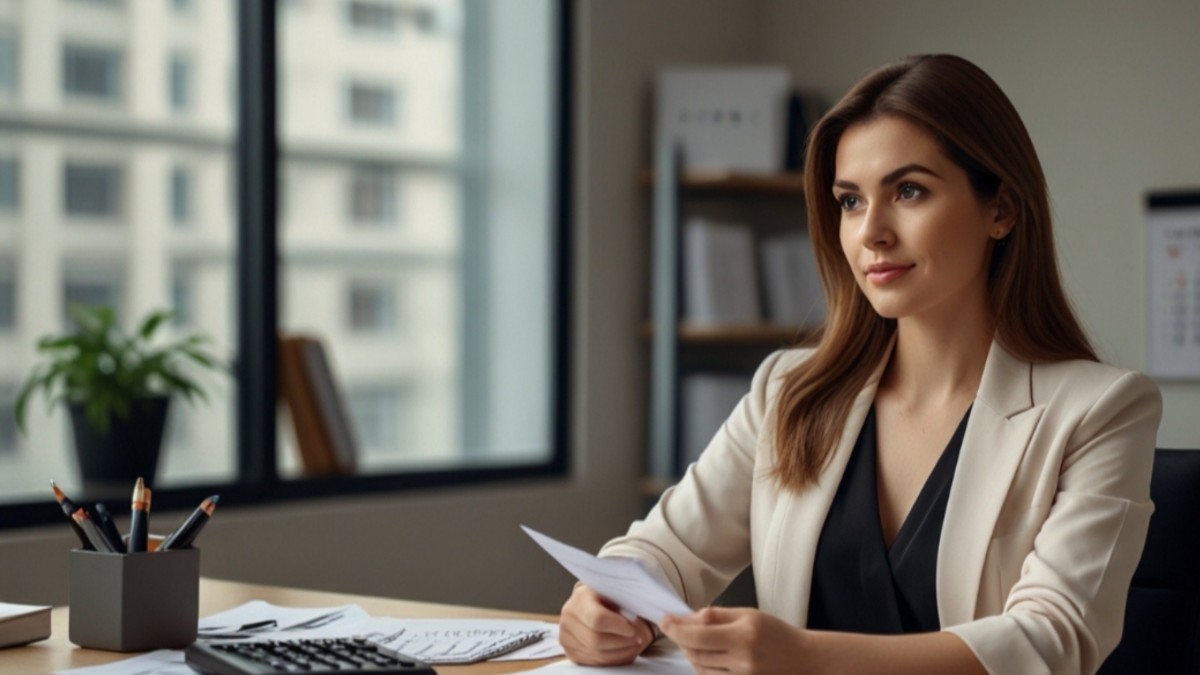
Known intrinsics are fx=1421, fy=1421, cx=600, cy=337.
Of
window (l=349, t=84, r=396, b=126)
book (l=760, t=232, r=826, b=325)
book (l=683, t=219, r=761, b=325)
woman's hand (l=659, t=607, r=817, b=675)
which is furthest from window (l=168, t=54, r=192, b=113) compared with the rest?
woman's hand (l=659, t=607, r=817, b=675)

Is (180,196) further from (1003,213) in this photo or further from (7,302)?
(1003,213)

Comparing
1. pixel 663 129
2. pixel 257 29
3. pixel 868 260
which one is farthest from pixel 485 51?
pixel 868 260

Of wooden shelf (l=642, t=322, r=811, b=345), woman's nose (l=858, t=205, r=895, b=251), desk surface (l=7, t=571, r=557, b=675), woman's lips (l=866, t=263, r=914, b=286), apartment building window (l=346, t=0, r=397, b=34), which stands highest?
apartment building window (l=346, t=0, r=397, b=34)

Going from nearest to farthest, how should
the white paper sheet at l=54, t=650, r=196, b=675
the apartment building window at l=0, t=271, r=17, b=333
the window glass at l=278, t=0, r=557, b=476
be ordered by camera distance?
the white paper sheet at l=54, t=650, r=196, b=675 < the apartment building window at l=0, t=271, r=17, b=333 < the window glass at l=278, t=0, r=557, b=476

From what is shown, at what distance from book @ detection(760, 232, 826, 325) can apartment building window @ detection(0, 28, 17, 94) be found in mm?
2118

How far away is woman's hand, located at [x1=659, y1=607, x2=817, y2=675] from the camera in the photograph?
4.35ft

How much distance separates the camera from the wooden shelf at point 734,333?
394 centimetres

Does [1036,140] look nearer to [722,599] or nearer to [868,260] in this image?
[722,599]

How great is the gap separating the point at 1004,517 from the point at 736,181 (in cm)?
247

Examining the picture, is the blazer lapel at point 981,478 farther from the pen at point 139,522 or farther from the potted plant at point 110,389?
the potted plant at point 110,389

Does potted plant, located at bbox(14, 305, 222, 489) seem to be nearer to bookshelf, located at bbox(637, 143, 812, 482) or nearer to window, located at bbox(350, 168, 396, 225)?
window, located at bbox(350, 168, 396, 225)

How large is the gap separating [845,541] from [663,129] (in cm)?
247

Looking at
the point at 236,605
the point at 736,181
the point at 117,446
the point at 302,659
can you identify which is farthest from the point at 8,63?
the point at 302,659

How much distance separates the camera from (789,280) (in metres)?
4.20
